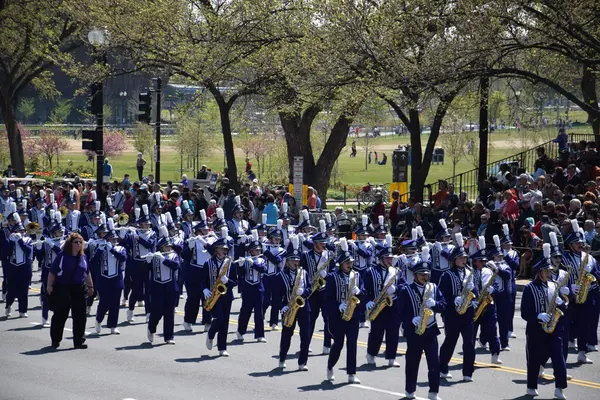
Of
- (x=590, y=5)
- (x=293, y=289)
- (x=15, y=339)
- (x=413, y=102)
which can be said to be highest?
(x=590, y=5)

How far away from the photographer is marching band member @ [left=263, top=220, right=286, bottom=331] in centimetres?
1742

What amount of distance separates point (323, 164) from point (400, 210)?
839cm

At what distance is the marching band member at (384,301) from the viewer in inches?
576

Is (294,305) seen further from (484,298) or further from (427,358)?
(484,298)

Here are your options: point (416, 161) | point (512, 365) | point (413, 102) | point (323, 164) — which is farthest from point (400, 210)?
point (512, 365)

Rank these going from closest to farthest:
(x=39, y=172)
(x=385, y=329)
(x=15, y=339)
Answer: (x=385, y=329) < (x=15, y=339) < (x=39, y=172)

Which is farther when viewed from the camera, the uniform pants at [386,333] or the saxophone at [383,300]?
the uniform pants at [386,333]

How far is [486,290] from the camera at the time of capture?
48.6ft

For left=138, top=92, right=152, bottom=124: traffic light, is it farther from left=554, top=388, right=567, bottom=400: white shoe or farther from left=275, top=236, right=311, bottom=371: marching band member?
left=554, top=388, right=567, bottom=400: white shoe

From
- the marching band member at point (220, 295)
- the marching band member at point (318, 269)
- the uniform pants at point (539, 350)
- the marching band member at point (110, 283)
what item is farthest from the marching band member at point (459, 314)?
the marching band member at point (110, 283)

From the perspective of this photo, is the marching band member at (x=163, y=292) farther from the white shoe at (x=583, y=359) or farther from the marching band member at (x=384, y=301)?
the white shoe at (x=583, y=359)

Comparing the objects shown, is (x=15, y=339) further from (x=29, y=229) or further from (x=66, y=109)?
(x=66, y=109)

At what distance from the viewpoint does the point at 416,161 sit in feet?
99.0

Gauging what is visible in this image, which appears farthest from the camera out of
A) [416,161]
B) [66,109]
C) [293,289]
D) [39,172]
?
[66,109]
